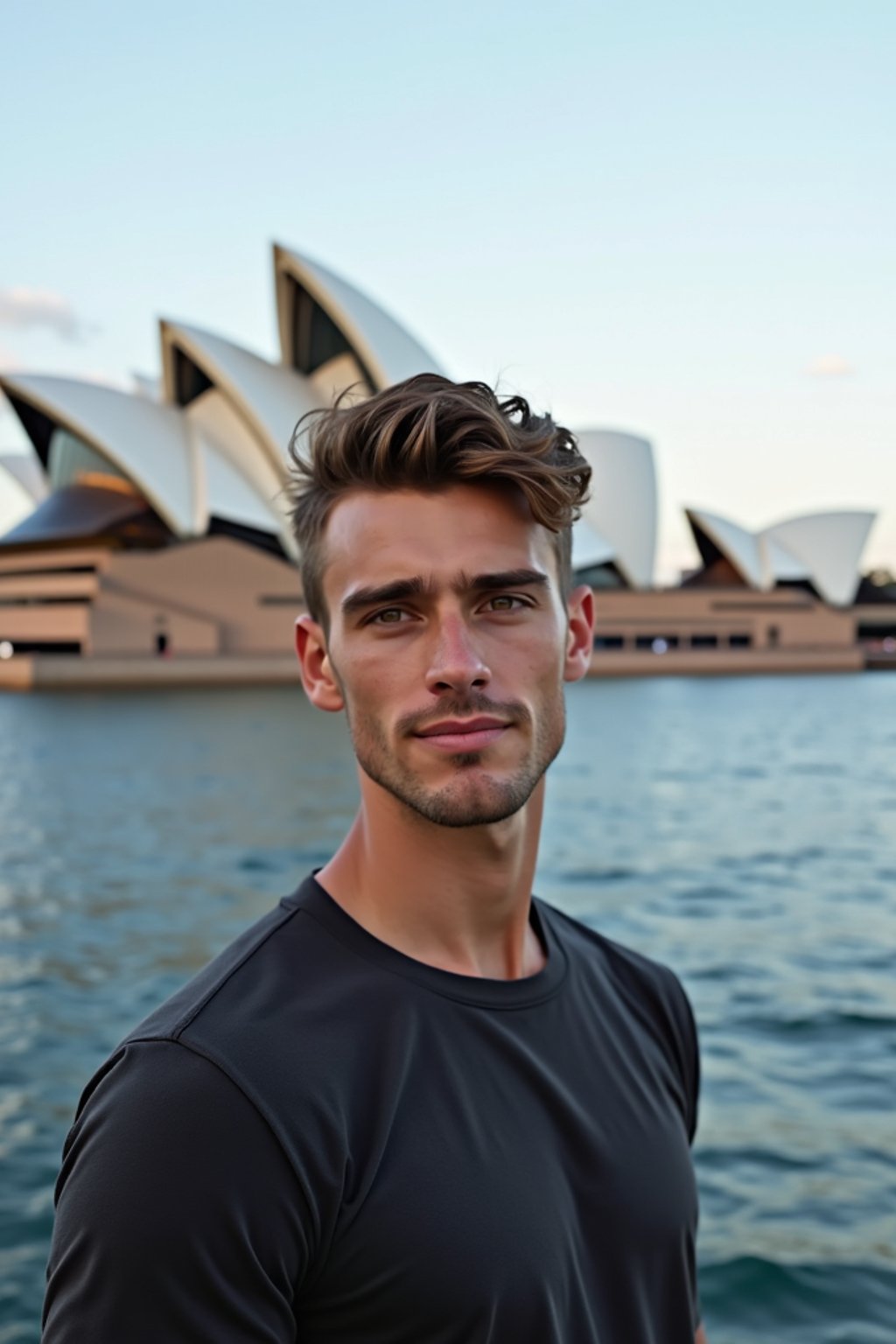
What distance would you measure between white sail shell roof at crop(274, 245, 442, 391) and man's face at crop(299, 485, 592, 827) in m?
32.3

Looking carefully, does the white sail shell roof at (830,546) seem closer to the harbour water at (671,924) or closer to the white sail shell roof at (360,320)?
the white sail shell roof at (360,320)

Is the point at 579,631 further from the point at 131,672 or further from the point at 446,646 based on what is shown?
the point at 131,672

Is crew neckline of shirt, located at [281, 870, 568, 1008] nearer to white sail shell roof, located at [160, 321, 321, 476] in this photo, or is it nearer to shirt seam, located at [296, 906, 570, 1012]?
shirt seam, located at [296, 906, 570, 1012]

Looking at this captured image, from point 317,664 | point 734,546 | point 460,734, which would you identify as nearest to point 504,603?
point 460,734

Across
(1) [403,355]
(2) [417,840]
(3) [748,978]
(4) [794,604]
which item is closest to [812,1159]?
(3) [748,978]

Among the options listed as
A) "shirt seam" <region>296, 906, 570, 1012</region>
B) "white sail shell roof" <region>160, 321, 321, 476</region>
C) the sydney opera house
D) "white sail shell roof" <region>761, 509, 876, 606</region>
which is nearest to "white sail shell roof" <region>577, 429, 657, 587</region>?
the sydney opera house

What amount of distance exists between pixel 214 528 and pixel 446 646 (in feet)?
115

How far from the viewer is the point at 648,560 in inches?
1609

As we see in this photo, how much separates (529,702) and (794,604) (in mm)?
43005

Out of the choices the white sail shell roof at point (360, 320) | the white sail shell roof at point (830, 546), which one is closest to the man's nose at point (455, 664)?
the white sail shell roof at point (360, 320)

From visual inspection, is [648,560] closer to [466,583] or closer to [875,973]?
[875,973]

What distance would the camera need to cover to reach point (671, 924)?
6.64 metres

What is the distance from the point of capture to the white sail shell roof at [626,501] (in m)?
40.2

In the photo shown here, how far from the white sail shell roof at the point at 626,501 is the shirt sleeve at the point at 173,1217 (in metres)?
39.3
